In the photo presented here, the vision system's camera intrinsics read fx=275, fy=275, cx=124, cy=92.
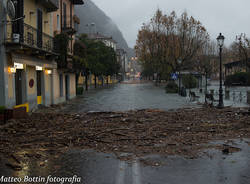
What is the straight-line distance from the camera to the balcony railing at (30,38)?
13692mm

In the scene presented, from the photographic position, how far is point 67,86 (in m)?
27.0

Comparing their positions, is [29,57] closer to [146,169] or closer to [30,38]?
[30,38]

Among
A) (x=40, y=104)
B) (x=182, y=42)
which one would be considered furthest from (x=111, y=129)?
(x=182, y=42)

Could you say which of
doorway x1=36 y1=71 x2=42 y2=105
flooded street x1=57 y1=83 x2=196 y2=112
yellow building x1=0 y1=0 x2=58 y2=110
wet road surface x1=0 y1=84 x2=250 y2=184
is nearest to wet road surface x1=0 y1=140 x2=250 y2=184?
wet road surface x1=0 y1=84 x2=250 y2=184

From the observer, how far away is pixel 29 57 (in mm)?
16719

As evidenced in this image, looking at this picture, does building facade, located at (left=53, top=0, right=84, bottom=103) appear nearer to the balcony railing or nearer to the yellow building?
the yellow building

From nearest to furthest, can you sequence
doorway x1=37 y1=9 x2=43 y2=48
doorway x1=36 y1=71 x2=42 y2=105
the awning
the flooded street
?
the awning, doorway x1=37 y1=9 x2=43 y2=48, the flooded street, doorway x1=36 y1=71 x2=42 y2=105

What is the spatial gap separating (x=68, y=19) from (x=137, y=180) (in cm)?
2290

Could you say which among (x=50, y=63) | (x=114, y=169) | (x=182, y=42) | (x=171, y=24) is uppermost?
(x=171, y=24)

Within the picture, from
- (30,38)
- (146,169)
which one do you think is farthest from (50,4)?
(146,169)

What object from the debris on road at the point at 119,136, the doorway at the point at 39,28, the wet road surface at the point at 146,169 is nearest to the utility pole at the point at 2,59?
the debris on road at the point at 119,136

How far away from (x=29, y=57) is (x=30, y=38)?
129 cm

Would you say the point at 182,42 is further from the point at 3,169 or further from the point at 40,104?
the point at 3,169

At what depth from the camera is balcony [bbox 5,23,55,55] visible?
44.9ft
